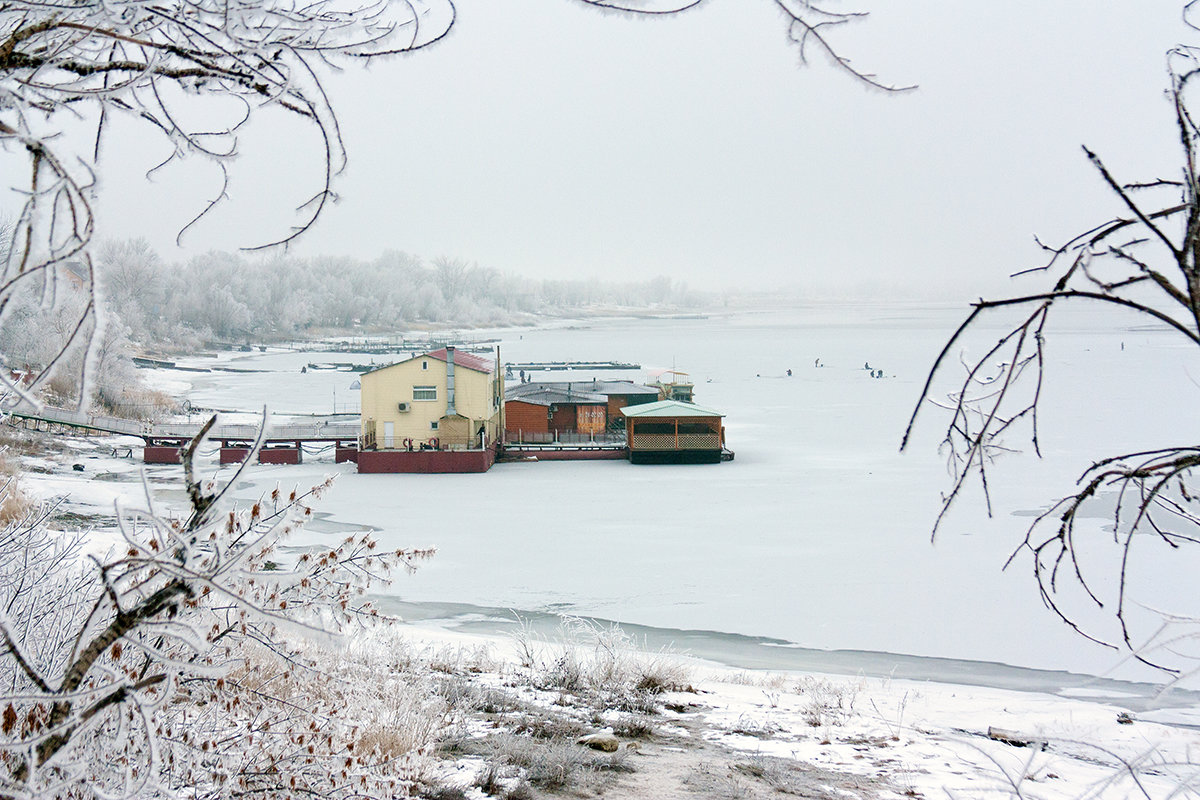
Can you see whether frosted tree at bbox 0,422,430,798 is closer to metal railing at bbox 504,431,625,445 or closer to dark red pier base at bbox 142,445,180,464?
dark red pier base at bbox 142,445,180,464

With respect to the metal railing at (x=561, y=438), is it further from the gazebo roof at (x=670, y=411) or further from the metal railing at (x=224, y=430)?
the metal railing at (x=224, y=430)

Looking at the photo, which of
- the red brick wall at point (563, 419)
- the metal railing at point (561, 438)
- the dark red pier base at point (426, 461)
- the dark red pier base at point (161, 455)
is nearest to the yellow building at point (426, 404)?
the dark red pier base at point (426, 461)

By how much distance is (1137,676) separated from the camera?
34.6 ft

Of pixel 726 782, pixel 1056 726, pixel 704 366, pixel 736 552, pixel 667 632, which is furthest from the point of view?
pixel 704 366

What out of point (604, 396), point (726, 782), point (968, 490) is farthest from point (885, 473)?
point (726, 782)

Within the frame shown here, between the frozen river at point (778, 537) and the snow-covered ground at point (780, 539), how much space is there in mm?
52

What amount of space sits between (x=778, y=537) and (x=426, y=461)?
1476 centimetres

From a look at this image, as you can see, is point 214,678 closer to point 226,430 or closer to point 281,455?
point 281,455

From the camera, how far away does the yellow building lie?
3142cm

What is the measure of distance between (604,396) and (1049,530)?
21142 mm

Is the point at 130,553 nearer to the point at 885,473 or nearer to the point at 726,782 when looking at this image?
the point at 726,782

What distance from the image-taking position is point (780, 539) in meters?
17.5

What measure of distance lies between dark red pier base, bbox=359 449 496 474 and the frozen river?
1.14 meters

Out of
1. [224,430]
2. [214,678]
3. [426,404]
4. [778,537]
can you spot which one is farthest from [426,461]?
[214,678]
